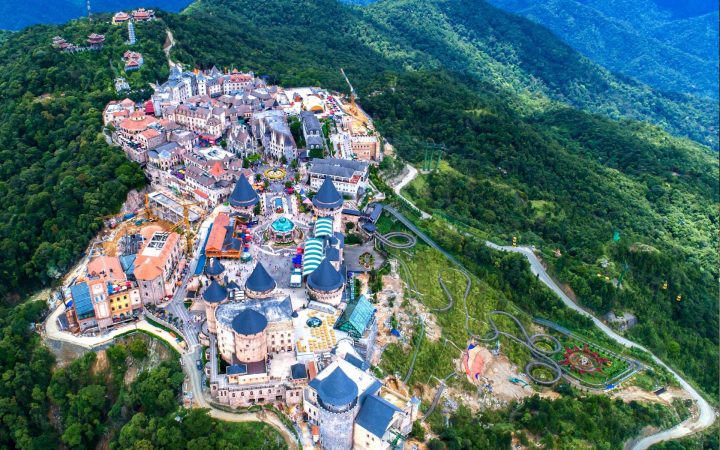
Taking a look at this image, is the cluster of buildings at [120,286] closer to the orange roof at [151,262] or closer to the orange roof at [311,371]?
the orange roof at [151,262]

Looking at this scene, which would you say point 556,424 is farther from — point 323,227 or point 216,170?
point 216,170

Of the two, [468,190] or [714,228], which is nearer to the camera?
[468,190]

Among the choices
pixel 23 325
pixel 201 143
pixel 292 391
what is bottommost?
pixel 23 325

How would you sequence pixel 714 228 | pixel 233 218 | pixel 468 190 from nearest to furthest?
pixel 233 218, pixel 468 190, pixel 714 228

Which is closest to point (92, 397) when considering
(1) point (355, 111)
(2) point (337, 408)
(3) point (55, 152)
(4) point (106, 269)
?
(4) point (106, 269)

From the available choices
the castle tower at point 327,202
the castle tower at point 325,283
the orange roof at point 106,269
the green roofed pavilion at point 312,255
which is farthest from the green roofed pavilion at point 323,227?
the orange roof at point 106,269

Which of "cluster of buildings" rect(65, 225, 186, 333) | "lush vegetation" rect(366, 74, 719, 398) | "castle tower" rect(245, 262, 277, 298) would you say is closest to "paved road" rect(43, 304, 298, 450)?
"cluster of buildings" rect(65, 225, 186, 333)

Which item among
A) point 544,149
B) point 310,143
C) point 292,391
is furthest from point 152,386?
point 544,149

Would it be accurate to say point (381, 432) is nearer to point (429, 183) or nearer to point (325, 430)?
point (325, 430)
